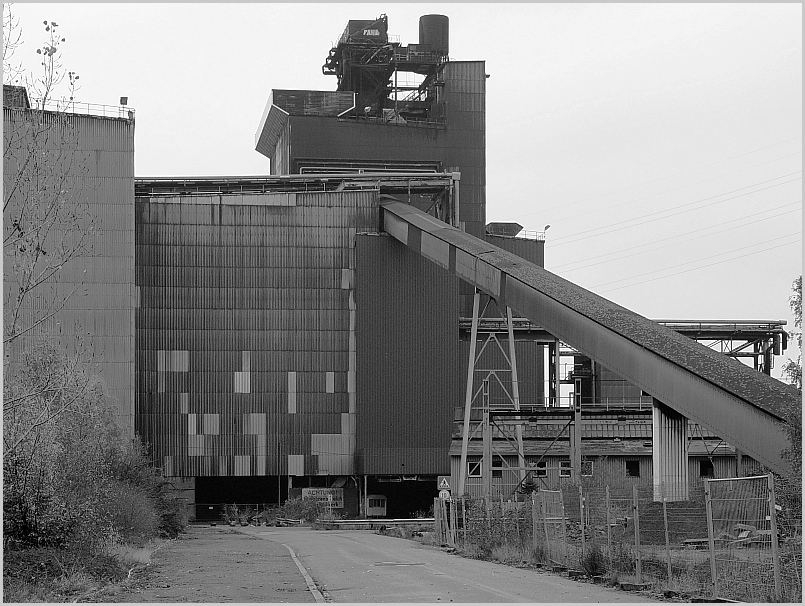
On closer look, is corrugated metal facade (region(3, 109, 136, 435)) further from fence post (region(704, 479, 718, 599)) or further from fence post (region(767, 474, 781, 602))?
fence post (region(767, 474, 781, 602))

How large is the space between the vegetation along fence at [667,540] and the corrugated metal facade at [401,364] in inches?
990

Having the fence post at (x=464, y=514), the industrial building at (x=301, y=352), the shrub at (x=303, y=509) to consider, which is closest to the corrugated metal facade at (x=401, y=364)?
the industrial building at (x=301, y=352)

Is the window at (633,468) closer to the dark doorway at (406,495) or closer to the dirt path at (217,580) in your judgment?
the dark doorway at (406,495)

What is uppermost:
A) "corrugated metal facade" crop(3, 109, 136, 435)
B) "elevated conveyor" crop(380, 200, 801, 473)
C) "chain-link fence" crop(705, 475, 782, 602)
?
"corrugated metal facade" crop(3, 109, 136, 435)

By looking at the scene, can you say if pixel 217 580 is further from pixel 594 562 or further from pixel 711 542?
pixel 711 542

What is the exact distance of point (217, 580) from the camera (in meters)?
16.8

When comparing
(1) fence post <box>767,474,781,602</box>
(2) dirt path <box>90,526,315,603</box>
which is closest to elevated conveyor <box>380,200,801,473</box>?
(1) fence post <box>767,474,781,602</box>

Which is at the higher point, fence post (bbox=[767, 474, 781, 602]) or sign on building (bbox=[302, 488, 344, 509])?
fence post (bbox=[767, 474, 781, 602])

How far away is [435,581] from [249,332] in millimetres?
34888

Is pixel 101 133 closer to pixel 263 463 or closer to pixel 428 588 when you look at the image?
pixel 263 463

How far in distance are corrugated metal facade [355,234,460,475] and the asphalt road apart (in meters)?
26.3

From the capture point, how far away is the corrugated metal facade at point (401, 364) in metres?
49.7

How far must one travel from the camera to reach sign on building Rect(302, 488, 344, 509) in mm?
50562

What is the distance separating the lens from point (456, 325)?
5091 cm
